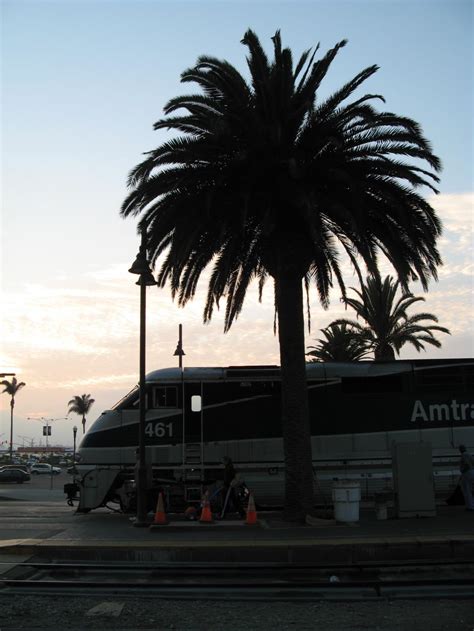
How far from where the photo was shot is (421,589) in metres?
9.92

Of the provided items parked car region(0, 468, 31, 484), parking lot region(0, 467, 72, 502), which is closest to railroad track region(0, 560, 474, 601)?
parking lot region(0, 467, 72, 502)

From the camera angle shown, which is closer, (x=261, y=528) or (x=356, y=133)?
(x=261, y=528)

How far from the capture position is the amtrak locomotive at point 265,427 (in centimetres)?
1870

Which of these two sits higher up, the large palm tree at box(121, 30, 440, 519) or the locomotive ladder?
the large palm tree at box(121, 30, 440, 519)

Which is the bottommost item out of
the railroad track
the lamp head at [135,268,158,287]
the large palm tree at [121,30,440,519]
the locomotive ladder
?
the railroad track

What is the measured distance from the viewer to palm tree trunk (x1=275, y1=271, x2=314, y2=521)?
53.4 feet

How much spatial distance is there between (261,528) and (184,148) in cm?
920

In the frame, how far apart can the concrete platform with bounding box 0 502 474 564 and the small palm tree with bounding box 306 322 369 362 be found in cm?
1846

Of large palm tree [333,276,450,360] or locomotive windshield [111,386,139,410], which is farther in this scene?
large palm tree [333,276,450,360]

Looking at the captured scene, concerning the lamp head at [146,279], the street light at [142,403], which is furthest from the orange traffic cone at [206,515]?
the lamp head at [146,279]

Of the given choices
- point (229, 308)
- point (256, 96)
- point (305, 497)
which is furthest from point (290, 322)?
point (256, 96)

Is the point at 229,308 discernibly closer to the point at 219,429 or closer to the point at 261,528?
the point at 219,429

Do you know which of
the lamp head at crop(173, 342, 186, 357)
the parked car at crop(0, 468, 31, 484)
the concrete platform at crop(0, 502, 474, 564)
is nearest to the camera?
the concrete platform at crop(0, 502, 474, 564)

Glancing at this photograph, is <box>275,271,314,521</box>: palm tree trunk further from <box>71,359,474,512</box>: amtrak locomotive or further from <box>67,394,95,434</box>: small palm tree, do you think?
<box>67,394,95,434</box>: small palm tree
